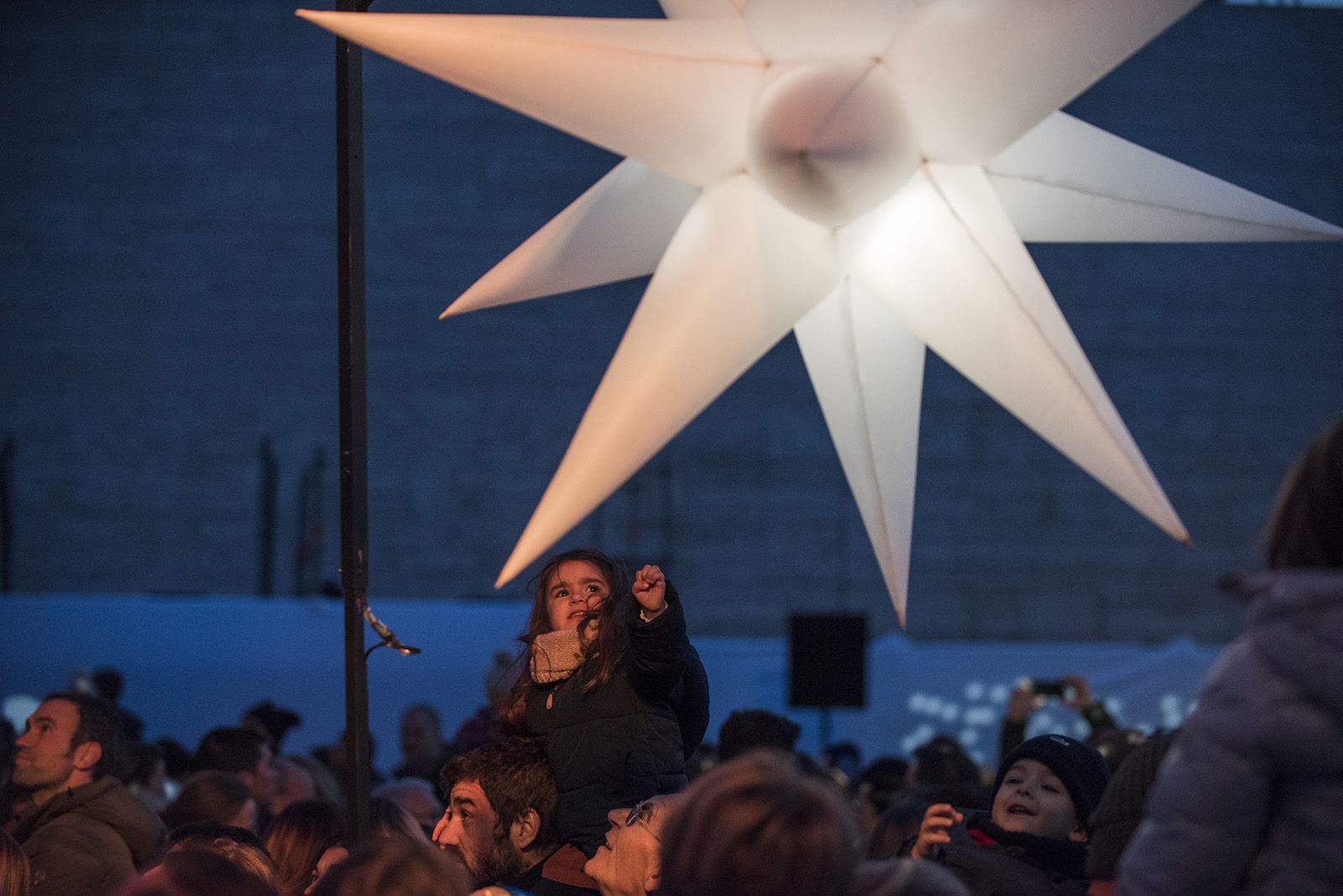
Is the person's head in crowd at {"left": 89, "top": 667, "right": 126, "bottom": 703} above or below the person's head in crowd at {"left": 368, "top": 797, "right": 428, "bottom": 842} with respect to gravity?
above

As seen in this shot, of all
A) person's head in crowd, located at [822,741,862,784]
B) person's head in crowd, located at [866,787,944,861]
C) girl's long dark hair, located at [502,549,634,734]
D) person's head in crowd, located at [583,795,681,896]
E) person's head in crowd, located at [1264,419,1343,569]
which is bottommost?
person's head in crowd, located at [822,741,862,784]

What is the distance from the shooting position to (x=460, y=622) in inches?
316

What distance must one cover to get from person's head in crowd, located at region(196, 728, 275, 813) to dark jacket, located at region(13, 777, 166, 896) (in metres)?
1.13

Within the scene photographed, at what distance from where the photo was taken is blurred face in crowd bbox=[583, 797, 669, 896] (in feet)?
8.26

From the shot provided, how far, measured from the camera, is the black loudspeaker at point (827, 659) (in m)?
8.03

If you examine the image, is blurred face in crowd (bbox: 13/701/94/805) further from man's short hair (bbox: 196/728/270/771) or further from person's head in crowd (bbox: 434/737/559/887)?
person's head in crowd (bbox: 434/737/559/887)

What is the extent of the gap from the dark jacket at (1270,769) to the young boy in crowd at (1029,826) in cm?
86

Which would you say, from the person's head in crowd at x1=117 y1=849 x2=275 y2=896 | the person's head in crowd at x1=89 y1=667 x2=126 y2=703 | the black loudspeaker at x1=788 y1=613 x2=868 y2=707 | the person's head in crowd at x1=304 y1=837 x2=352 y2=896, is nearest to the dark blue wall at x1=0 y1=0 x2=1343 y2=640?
the black loudspeaker at x1=788 y1=613 x2=868 y2=707

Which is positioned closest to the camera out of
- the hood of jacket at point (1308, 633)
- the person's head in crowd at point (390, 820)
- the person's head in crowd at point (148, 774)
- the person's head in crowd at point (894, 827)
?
the hood of jacket at point (1308, 633)

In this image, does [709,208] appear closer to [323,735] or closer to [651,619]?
[651,619]

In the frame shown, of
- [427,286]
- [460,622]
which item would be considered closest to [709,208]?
[460,622]

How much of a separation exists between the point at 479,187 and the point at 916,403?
8937 millimetres

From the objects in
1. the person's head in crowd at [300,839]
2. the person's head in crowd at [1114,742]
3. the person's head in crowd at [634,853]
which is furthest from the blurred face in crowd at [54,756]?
the person's head in crowd at [1114,742]

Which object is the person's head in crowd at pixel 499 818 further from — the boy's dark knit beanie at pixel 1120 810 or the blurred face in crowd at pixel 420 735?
the blurred face in crowd at pixel 420 735
